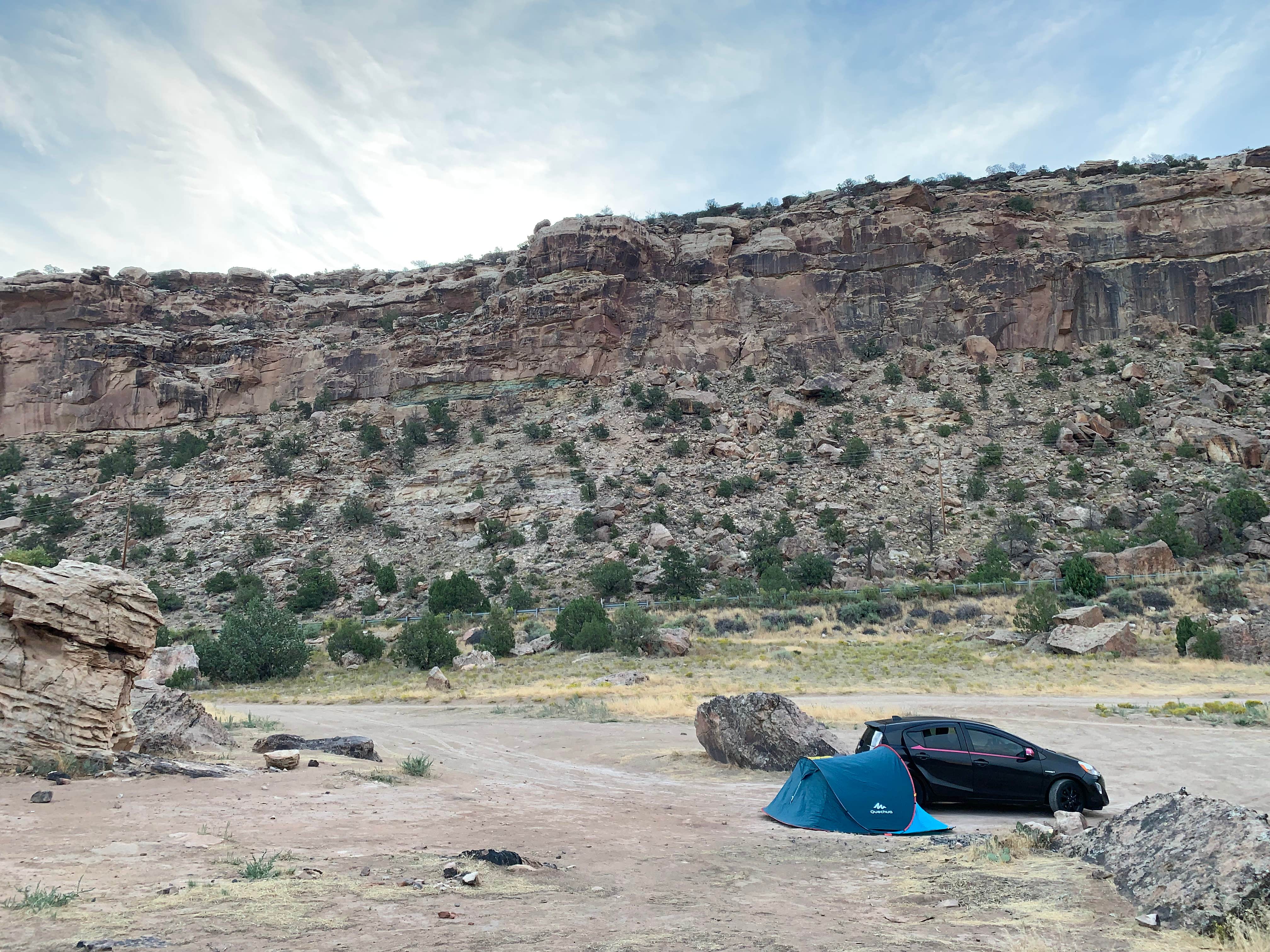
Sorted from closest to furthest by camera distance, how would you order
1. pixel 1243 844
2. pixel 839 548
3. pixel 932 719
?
pixel 1243 844, pixel 932 719, pixel 839 548

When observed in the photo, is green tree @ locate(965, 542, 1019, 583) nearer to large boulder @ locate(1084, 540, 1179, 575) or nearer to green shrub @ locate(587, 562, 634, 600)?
large boulder @ locate(1084, 540, 1179, 575)

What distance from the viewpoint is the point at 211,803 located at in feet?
31.3

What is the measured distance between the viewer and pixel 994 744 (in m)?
10.8

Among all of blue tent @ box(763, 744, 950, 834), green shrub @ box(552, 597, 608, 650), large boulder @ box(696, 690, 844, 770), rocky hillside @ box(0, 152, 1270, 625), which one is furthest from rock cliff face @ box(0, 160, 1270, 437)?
blue tent @ box(763, 744, 950, 834)

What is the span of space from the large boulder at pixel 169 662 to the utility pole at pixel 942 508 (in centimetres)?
4066

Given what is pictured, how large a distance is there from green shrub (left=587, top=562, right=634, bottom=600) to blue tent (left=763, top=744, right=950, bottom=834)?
110 ft

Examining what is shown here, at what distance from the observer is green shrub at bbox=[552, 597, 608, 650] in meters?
34.4

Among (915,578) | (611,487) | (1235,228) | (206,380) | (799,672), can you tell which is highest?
(1235,228)

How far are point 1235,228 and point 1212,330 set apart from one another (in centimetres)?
940

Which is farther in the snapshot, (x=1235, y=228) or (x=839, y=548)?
(x=1235, y=228)

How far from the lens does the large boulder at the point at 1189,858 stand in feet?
17.6

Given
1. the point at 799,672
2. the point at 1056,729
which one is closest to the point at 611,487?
the point at 799,672

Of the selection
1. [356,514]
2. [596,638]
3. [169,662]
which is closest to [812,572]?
[596,638]

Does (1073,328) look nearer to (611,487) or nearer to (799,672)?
(611,487)
